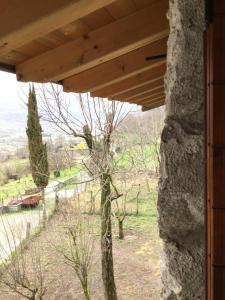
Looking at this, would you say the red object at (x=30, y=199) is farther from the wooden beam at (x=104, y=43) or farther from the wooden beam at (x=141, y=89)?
the wooden beam at (x=104, y=43)

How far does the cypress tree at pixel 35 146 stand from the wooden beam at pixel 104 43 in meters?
6.29

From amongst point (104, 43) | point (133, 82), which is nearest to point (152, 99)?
point (133, 82)

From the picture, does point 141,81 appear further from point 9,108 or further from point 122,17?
point 9,108

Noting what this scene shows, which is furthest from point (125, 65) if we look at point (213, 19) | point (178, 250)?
point (178, 250)

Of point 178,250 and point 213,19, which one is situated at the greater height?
point 213,19

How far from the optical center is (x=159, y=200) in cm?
103

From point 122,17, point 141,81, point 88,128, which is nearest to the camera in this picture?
point 122,17

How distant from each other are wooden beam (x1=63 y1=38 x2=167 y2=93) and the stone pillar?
0.69m

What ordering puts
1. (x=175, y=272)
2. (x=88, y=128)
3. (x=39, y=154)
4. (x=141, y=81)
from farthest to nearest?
(x=39, y=154) < (x=88, y=128) < (x=141, y=81) < (x=175, y=272)

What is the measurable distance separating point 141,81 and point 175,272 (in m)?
1.36

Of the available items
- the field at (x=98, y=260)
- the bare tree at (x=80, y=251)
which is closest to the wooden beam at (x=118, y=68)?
the field at (x=98, y=260)

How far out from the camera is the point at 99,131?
6035 millimetres

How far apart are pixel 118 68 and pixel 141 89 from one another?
2.45 feet

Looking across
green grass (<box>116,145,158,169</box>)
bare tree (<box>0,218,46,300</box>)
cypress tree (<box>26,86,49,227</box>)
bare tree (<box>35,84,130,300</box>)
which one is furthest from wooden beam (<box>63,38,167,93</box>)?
cypress tree (<box>26,86,49,227</box>)
